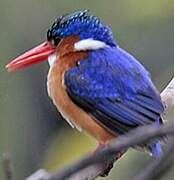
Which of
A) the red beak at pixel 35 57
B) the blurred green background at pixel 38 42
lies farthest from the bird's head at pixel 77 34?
the blurred green background at pixel 38 42

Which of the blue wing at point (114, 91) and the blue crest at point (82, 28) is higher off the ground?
the blue crest at point (82, 28)

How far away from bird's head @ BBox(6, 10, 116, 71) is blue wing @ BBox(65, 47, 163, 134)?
0.21 ft

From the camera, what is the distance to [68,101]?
220 centimetres

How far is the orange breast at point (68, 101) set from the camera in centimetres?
212

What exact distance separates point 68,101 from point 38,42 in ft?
10.1

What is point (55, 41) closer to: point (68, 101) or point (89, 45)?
point (89, 45)

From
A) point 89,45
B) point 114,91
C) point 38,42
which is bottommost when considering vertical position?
point 38,42


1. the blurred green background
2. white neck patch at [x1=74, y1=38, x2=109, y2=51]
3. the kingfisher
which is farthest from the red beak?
the blurred green background

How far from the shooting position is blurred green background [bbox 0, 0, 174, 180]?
5164 mm

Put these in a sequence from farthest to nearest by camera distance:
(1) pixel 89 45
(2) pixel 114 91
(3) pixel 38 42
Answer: (3) pixel 38 42
(1) pixel 89 45
(2) pixel 114 91

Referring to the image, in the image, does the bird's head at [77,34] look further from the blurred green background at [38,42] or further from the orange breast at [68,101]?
the blurred green background at [38,42]

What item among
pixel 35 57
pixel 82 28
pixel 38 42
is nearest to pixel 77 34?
pixel 82 28

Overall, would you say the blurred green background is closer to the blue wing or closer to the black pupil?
the black pupil

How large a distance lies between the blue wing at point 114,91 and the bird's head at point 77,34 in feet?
0.21
